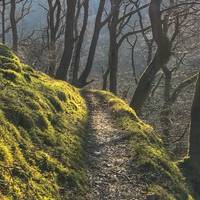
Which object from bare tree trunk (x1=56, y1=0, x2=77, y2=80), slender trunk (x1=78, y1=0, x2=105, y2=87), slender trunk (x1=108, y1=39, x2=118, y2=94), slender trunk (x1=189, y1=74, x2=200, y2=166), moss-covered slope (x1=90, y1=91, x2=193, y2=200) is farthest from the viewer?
slender trunk (x1=78, y1=0, x2=105, y2=87)

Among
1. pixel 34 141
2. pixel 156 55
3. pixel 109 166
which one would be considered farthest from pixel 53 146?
pixel 156 55

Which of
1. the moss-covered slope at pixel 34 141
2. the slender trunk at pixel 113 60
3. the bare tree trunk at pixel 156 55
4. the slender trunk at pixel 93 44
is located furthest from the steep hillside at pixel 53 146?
the slender trunk at pixel 93 44

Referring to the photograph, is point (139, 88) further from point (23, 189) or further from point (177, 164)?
point (23, 189)

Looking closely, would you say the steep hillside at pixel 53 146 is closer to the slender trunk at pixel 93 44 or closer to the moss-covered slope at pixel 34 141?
the moss-covered slope at pixel 34 141

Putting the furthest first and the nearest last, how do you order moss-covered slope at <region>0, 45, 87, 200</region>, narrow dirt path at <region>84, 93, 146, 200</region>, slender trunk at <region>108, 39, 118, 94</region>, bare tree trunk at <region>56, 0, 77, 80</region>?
slender trunk at <region>108, 39, 118, 94</region> < bare tree trunk at <region>56, 0, 77, 80</region> < narrow dirt path at <region>84, 93, 146, 200</region> < moss-covered slope at <region>0, 45, 87, 200</region>

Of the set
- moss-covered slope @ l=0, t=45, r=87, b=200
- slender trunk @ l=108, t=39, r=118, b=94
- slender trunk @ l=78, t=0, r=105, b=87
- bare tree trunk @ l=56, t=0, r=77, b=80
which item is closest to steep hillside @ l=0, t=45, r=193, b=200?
moss-covered slope @ l=0, t=45, r=87, b=200

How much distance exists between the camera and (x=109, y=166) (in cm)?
1050

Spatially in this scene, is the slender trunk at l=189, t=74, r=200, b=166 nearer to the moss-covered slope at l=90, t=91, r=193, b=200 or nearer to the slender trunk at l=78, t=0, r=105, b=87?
the moss-covered slope at l=90, t=91, r=193, b=200

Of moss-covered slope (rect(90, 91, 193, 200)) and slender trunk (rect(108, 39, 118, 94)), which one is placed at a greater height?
slender trunk (rect(108, 39, 118, 94))

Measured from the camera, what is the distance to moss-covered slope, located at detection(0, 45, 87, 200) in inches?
275

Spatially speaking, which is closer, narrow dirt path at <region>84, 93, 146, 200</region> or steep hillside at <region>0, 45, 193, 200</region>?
steep hillside at <region>0, 45, 193, 200</region>

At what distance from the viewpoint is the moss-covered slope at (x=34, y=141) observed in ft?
22.9

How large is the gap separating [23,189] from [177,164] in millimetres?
7309

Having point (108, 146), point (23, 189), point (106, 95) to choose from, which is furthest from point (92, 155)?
point (106, 95)
